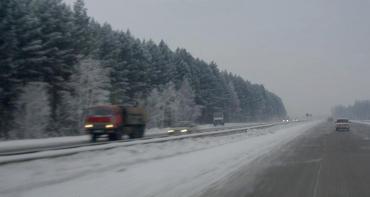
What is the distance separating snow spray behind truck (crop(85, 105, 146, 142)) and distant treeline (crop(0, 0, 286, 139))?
479 inches

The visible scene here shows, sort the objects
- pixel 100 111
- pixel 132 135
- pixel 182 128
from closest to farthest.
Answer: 1. pixel 100 111
2. pixel 132 135
3. pixel 182 128

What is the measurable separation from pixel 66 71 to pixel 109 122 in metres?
19.9

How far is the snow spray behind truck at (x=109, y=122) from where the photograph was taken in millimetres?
36125

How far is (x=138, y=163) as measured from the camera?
19781 mm

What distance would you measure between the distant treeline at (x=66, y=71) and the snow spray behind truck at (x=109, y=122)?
39.9 ft

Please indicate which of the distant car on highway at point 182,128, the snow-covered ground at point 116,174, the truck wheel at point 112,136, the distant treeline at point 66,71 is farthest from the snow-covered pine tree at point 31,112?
the snow-covered ground at point 116,174

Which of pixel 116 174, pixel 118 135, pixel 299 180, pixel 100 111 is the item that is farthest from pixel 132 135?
pixel 299 180

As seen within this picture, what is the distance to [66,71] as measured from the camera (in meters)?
54.3

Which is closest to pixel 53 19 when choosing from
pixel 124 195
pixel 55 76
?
pixel 55 76

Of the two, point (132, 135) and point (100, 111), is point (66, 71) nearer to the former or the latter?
point (132, 135)

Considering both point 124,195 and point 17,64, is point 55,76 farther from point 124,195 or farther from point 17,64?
point 124,195

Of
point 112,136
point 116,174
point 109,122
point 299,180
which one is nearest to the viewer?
point 116,174

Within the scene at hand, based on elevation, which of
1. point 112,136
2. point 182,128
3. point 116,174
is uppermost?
point 182,128

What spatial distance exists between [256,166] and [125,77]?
178 feet
